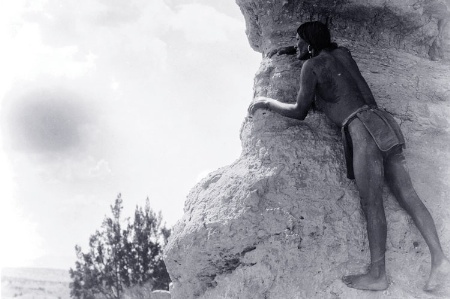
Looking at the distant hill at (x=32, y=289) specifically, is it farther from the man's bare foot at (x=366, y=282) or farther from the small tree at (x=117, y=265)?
the man's bare foot at (x=366, y=282)

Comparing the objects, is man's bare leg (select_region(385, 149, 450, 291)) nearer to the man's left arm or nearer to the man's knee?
the man's knee

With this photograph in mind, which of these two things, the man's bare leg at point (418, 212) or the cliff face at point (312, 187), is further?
the cliff face at point (312, 187)

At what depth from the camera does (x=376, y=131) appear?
10.7 ft

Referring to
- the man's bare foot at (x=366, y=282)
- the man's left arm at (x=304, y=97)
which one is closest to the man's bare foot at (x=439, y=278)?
the man's bare foot at (x=366, y=282)

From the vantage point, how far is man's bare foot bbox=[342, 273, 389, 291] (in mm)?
2998

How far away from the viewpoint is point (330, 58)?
343 centimetres

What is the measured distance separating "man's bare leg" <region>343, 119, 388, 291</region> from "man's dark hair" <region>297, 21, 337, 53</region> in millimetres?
615

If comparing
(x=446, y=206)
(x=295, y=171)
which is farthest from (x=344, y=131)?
(x=446, y=206)

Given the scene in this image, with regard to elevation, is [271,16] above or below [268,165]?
above

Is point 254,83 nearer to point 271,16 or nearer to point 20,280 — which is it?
point 271,16

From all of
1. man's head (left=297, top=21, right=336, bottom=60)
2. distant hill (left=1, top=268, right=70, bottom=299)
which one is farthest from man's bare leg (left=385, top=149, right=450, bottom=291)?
distant hill (left=1, top=268, right=70, bottom=299)

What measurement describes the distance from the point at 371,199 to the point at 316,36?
122cm

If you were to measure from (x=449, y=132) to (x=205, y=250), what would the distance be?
82.9 inches

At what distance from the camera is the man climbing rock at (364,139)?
3.08 meters
